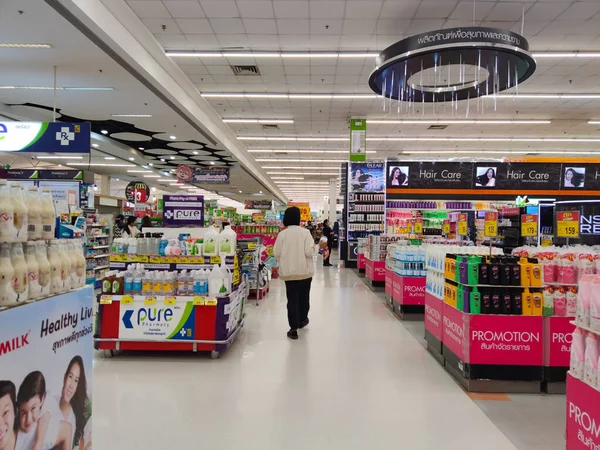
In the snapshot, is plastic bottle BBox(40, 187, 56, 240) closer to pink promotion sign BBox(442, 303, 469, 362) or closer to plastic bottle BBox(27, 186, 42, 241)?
plastic bottle BBox(27, 186, 42, 241)

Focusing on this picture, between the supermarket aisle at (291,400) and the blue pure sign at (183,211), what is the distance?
1.83 m

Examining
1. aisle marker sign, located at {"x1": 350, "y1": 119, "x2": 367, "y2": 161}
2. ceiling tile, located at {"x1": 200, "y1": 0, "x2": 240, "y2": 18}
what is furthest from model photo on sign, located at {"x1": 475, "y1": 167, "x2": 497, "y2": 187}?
ceiling tile, located at {"x1": 200, "y1": 0, "x2": 240, "y2": 18}

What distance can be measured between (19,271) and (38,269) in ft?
0.46

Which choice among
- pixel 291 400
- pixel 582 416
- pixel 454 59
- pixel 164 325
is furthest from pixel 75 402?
pixel 454 59

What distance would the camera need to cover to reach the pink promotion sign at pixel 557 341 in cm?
370

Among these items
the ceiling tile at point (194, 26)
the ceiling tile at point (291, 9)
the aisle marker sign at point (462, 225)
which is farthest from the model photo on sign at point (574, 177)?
the ceiling tile at point (194, 26)

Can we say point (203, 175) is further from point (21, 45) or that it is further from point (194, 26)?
point (21, 45)

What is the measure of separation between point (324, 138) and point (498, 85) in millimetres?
10069

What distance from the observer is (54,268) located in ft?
6.43

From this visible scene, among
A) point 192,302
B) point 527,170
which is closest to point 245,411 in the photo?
point 192,302

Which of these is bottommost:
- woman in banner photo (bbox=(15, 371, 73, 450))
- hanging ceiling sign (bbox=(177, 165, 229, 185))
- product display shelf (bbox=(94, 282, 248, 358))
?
product display shelf (bbox=(94, 282, 248, 358))

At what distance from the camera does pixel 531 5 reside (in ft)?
21.0

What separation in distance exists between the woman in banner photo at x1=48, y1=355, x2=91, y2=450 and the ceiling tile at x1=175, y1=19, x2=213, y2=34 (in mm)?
6410

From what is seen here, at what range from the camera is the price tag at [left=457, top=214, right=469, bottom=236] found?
28.0 ft
